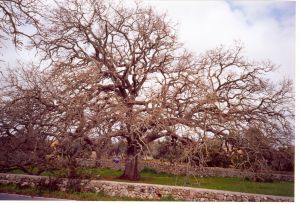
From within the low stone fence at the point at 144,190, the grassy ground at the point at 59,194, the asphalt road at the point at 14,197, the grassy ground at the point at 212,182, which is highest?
the grassy ground at the point at 212,182

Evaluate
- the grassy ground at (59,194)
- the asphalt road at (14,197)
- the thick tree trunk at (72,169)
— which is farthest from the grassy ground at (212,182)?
the asphalt road at (14,197)

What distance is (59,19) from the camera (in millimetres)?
8766

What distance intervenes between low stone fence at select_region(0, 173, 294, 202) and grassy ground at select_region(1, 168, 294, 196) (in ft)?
0.53

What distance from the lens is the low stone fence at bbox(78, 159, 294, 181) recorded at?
323 inches

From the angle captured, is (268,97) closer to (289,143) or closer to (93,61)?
(289,143)

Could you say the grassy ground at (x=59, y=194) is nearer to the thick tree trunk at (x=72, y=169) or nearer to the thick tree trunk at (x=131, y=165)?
the thick tree trunk at (x=72, y=169)

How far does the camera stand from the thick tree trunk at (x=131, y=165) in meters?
9.12

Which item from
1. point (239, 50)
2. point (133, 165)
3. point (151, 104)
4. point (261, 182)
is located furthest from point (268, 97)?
point (133, 165)

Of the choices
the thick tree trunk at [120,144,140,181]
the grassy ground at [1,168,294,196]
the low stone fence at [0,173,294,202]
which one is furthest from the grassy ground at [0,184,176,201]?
the thick tree trunk at [120,144,140,181]

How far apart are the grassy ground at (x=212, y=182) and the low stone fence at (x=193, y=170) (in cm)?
10

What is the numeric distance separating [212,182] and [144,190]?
1728 millimetres

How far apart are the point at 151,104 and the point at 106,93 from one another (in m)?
1.00

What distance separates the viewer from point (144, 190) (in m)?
7.91

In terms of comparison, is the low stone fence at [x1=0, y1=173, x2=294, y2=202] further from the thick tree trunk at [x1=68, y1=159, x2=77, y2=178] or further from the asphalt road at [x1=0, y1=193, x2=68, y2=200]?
the asphalt road at [x1=0, y1=193, x2=68, y2=200]
